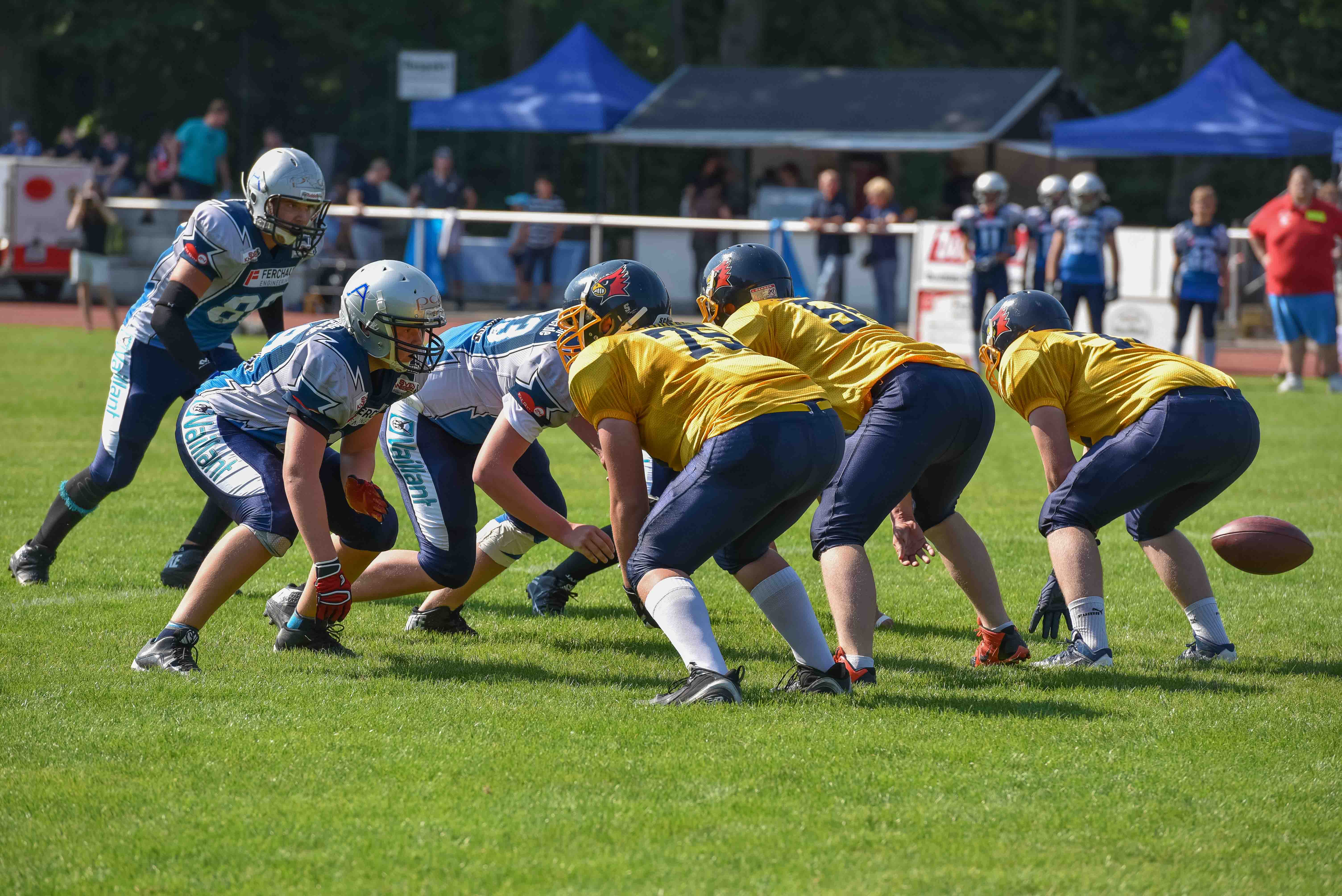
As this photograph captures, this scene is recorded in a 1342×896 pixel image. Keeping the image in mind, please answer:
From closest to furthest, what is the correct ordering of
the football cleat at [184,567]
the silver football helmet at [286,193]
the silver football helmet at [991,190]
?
the silver football helmet at [286,193] → the football cleat at [184,567] → the silver football helmet at [991,190]

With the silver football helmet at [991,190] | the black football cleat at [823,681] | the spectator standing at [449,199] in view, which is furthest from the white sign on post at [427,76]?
the black football cleat at [823,681]

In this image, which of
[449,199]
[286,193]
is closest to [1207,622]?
[286,193]

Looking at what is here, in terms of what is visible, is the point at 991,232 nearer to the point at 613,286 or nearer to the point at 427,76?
the point at 613,286

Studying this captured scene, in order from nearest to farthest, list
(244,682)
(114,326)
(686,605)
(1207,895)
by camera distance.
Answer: (1207,895), (686,605), (244,682), (114,326)

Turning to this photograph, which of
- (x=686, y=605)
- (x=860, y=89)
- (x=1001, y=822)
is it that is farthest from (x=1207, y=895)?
(x=860, y=89)

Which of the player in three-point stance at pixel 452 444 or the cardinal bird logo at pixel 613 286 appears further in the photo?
the player in three-point stance at pixel 452 444

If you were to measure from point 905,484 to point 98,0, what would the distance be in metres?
28.8

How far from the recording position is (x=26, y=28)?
2952 centimetres

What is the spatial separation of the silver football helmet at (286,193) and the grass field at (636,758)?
159 centimetres

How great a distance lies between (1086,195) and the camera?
14.7 metres

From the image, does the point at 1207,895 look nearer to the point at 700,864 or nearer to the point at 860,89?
the point at 700,864

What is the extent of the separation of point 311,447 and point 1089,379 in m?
2.79

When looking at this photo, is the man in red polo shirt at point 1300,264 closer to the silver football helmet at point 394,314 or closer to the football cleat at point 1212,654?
the football cleat at point 1212,654

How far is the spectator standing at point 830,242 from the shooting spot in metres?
17.9
